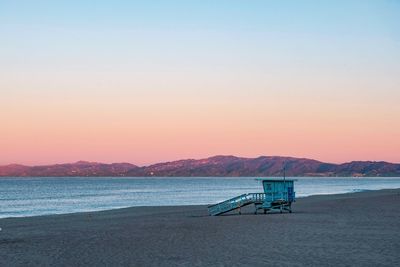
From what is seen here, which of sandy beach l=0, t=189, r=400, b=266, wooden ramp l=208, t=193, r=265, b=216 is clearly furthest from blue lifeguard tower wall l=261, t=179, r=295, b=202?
sandy beach l=0, t=189, r=400, b=266

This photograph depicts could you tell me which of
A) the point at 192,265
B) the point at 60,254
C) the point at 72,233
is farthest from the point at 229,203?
the point at 192,265

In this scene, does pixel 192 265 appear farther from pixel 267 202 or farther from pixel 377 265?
pixel 267 202

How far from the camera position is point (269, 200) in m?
38.9

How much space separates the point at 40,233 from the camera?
28.5 metres

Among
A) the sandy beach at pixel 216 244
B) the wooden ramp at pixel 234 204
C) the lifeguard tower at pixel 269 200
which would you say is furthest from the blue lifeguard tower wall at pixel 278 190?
the sandy beach at pixel 216 244

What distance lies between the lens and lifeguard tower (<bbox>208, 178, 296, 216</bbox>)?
38.9 metres

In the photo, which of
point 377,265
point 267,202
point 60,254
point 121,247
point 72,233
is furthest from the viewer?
point 267,202

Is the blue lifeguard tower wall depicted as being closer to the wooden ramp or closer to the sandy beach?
the wooden ramp

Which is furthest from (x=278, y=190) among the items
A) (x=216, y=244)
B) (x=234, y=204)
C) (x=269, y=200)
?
(x=216, y=244)

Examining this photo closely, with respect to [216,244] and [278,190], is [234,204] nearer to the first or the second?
[278,190]

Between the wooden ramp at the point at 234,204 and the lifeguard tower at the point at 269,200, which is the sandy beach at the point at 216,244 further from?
the wooden ramp at the point at 234,204

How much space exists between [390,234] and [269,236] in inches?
183

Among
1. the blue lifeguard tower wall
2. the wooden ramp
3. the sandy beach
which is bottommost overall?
the sandy beach

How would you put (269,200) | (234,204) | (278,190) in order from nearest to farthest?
(269,200)
(234,204)
(278,190)
